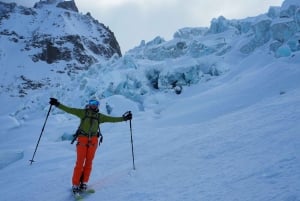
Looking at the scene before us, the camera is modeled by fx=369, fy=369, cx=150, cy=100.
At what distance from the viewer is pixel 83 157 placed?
16.5ft

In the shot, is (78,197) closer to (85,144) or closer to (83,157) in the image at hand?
(83,157)

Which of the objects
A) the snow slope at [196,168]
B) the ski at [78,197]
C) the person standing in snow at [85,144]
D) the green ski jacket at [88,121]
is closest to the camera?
the snow slope at [196,168]

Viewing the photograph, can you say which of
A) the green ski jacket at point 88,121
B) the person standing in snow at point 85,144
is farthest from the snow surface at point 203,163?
the green ski jacket at point 88,121

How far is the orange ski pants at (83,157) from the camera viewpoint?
16.3ft

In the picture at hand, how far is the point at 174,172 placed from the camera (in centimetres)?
470

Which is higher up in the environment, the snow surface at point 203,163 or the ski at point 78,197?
the snow surface at point 203,163

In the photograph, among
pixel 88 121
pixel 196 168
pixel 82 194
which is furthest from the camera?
pixel 88 121

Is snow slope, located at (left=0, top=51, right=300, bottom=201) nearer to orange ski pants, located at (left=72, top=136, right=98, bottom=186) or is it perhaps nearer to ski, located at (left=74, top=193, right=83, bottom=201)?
ski, located at (left=74, top=193, right=83, bottom=201)

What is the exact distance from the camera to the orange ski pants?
498 centimetres

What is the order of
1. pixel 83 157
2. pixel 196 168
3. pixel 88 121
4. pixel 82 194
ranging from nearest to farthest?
pixel 196 168, pixel 82 194, pixel 83 157, pixel 88 121

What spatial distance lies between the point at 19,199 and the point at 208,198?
2.95m

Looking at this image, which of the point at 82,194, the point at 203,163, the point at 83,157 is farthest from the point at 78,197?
the point at 203,163

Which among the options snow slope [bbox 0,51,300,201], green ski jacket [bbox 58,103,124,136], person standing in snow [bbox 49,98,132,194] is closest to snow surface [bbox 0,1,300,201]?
snow slope [bbox 0,51,300,201]

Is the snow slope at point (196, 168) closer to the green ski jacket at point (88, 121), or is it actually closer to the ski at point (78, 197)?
the ski at point (78, 197)
